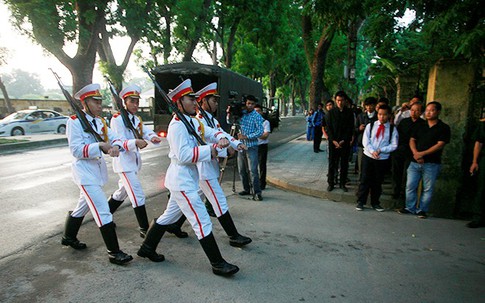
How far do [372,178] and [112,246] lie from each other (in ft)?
14.4

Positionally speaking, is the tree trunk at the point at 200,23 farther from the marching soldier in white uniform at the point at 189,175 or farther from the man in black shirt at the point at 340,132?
the marching soldier in white uniform at the point at 189,175

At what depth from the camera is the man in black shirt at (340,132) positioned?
6594 millimetres

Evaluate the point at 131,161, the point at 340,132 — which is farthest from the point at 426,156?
the point at 131,161

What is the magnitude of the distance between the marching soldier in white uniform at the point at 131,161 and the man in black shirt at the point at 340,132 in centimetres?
374

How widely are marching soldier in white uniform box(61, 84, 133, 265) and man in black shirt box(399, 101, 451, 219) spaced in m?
4.58

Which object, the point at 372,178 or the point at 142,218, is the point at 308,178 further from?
the point at 142,218

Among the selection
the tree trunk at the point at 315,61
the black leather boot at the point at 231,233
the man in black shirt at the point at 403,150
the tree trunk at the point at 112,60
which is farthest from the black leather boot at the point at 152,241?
the tree trunk at the point at 112,60

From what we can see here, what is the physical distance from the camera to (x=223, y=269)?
330cm

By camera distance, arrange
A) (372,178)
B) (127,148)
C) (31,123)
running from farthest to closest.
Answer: (31,123) < (372,178) < (127,148)

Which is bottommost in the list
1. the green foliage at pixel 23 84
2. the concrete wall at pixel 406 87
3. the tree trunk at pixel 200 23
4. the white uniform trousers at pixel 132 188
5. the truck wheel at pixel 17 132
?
the truck wheel at pixel 17 132

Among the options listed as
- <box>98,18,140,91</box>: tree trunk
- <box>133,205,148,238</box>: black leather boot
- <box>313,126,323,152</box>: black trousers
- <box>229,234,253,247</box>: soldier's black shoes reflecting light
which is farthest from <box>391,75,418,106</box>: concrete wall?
<box>98,18,140,91</box>: tree trunk

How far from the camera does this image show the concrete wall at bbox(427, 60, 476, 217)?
5.34 meters

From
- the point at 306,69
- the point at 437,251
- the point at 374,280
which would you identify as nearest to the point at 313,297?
the point at 374,280

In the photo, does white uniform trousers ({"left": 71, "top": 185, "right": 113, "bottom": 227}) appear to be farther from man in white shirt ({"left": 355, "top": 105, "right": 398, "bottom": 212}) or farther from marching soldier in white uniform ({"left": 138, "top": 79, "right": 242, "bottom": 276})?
man in white shirt ({"left": 355, "top": 105, "right": 398, "bottom": 212})
